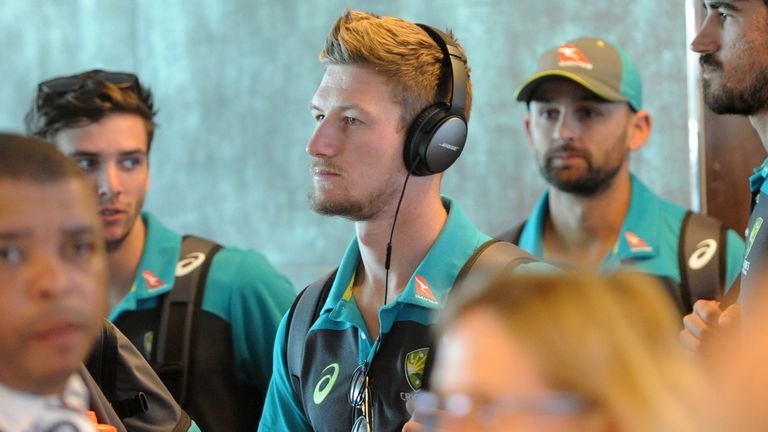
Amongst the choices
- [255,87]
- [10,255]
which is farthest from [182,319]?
[10,255]

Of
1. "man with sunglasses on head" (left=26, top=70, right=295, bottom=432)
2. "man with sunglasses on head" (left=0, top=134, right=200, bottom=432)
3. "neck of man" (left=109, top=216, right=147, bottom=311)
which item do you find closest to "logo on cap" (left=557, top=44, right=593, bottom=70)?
"man with sunglasses on head" (left=26, top=70, right=295, bottom=432)

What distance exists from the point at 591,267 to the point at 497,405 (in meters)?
0.16

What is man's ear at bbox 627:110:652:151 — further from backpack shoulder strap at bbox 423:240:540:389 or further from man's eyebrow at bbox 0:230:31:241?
man's eyebrow at bbox 0:230:31:241

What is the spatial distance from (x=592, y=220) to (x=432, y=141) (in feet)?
3.80

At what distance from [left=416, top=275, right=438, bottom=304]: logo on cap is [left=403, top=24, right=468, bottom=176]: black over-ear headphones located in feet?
0.84

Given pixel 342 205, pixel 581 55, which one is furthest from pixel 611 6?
pixel 342 205

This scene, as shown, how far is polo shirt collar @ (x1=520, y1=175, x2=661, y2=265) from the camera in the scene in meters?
3.07

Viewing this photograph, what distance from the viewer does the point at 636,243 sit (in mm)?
3088

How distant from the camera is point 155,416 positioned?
4.94 feet

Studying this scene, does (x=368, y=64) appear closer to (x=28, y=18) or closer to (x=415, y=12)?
(x=415, y=12)

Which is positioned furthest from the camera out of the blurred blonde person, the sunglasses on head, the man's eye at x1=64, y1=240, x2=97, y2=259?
the sunglasses on head

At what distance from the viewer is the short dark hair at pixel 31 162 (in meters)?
1.04

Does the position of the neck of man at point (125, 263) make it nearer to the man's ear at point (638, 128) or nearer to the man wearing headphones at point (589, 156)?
the man wearing headphones at point (589, 156)

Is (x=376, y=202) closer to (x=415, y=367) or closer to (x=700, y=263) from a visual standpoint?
(x=415, y=367)
